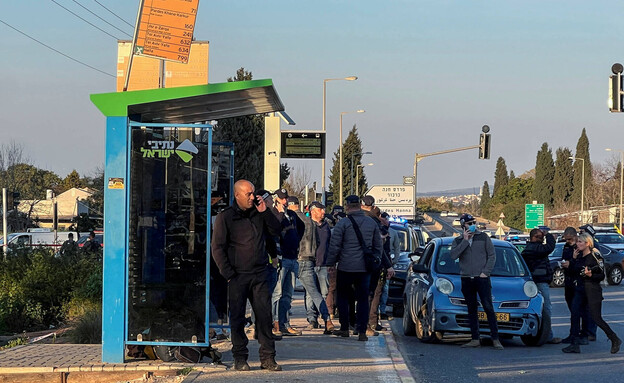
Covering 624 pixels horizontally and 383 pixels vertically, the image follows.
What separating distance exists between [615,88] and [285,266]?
12.7 metres

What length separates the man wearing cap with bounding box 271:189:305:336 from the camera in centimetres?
1241

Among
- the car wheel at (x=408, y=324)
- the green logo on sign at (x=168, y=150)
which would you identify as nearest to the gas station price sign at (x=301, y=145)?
the car wheel at (x=408, y=324)

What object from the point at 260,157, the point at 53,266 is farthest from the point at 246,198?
the point at 260,157

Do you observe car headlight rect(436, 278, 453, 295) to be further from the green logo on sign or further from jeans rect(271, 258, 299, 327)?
the green logo on sign

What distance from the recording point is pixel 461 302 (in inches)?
526

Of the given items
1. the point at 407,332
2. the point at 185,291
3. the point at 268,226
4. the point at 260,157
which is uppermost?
the point at 260,157

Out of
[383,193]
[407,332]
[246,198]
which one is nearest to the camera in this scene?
[246,198]

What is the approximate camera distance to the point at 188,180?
9555 mm

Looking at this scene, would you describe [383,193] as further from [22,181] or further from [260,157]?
[22,181]

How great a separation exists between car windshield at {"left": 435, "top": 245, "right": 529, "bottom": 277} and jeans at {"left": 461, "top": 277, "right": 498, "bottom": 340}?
1032 mm

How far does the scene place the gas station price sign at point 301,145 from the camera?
82.5ft

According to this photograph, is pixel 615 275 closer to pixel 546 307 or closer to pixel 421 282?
pixel 546 307

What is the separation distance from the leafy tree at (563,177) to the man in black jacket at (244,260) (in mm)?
96001

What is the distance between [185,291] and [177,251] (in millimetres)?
415
